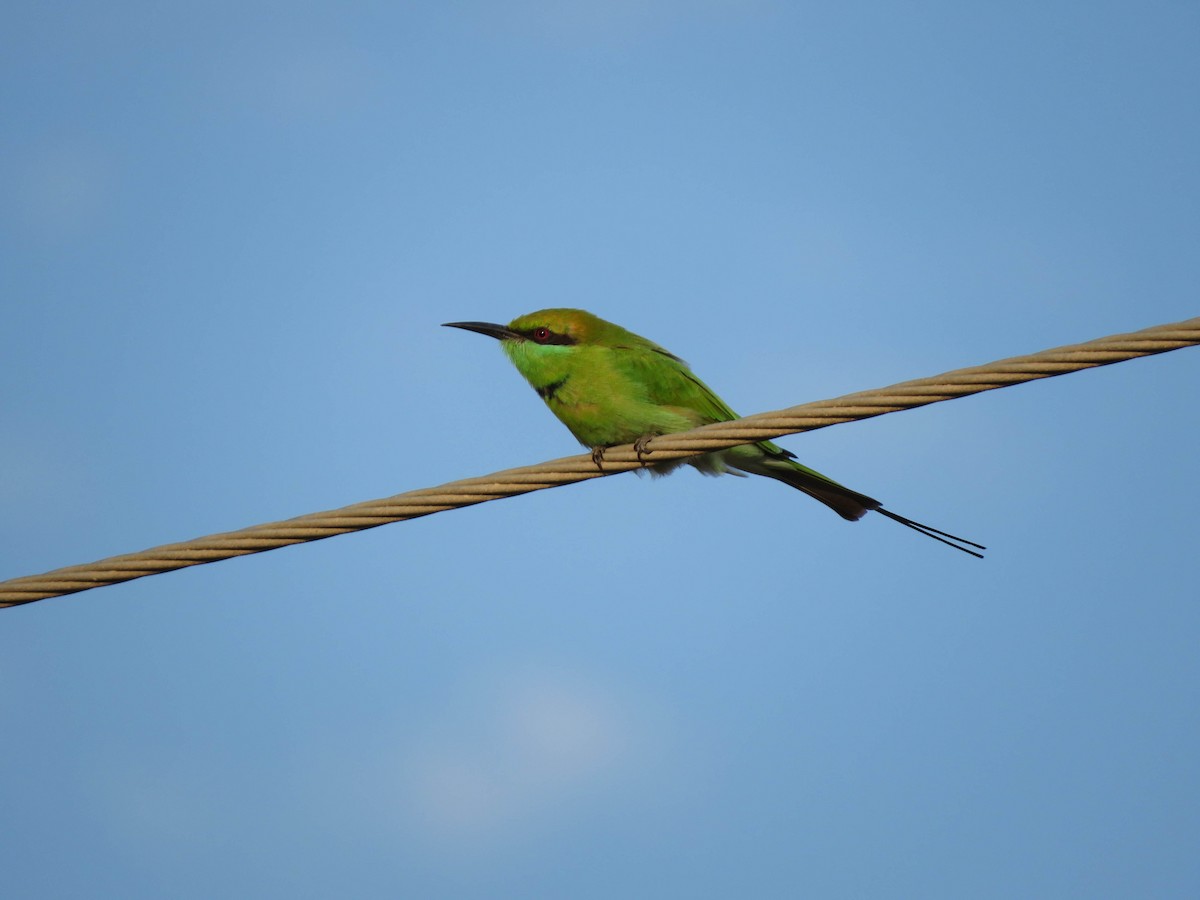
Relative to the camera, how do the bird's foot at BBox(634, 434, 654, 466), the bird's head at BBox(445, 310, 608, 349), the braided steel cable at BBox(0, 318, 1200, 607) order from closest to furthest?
the braided steel cable at BBox(0, 318, 1200, 607) → the bird's foot at BBox(634, 434, 654, 466) → the bird's head at BBox(445, 310, 608, 349)

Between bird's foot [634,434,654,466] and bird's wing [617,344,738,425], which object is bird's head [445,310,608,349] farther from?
bird's foot [634,434,654,466]

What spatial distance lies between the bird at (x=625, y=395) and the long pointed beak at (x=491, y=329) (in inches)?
0.9

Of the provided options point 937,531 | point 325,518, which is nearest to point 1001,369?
point 937,531

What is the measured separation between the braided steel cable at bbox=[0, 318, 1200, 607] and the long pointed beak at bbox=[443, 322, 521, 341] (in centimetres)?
186

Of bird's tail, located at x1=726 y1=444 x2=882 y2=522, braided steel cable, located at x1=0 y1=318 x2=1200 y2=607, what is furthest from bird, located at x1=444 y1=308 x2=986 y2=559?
braided steel cable, located at x1=0 y1=318 x2=1200 y2=607

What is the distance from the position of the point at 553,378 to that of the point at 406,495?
180 cm

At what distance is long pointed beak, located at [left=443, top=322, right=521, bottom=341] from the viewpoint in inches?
190

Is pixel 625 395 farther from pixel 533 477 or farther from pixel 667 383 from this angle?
pixel 533 477

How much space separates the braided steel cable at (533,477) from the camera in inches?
97.1

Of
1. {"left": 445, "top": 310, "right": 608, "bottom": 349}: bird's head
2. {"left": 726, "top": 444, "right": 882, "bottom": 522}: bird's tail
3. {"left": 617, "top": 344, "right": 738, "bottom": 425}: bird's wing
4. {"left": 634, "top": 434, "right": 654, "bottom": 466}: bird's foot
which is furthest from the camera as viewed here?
{"left": 445, "top": 310, "right": 608, "bottom": 349}: bird's head

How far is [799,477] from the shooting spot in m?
4.28

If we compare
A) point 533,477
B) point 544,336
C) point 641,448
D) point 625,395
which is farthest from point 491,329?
point 533,477

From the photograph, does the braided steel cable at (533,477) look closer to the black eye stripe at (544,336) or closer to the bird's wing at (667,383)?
→ the bird's wing at (667,383)

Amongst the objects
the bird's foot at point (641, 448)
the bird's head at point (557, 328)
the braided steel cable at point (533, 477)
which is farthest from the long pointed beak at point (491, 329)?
the braided steel cable at point (533, 477)
